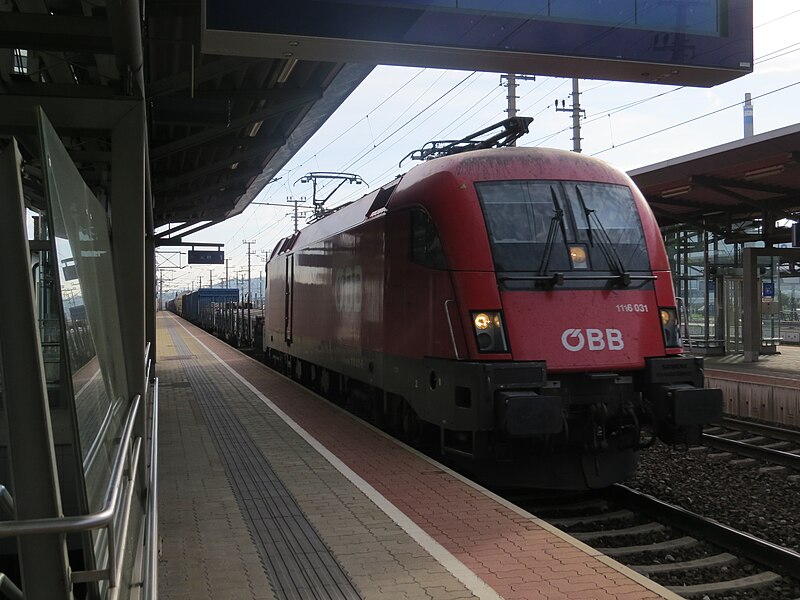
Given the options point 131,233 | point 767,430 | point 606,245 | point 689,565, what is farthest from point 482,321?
point 767,430

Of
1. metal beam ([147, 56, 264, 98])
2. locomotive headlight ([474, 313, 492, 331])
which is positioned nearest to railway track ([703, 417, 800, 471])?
locomotive headlight ([474, 313, 492, 331])

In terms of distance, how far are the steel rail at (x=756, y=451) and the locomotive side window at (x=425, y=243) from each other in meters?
5.05

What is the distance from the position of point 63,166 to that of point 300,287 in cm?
1200

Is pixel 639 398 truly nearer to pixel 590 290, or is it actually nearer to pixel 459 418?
pixel 590 290

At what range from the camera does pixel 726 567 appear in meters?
5.61

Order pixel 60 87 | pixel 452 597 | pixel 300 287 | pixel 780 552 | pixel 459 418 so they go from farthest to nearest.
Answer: pixel 300 287 → pixel 459 418 → pixel 780 552 → pixel 60 87 → pixel 452 597

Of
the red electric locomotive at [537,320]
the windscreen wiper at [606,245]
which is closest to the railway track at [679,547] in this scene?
the red electric locomotive at [537,320]

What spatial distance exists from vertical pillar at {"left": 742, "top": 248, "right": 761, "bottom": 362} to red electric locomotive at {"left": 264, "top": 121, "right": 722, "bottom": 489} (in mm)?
12053

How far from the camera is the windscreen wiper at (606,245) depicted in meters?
7.25

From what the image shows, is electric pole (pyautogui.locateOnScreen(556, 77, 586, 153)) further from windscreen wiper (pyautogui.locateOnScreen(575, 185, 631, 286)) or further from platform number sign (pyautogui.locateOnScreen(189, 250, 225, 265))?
windscreen wiper (pyautogui.locateOnScreen(575, 185, 631, 286))

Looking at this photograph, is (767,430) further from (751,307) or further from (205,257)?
(205,257)

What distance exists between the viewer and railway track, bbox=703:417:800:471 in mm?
8914

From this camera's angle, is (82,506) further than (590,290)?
No

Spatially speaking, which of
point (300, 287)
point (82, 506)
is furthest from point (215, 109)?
point (82, 506)
